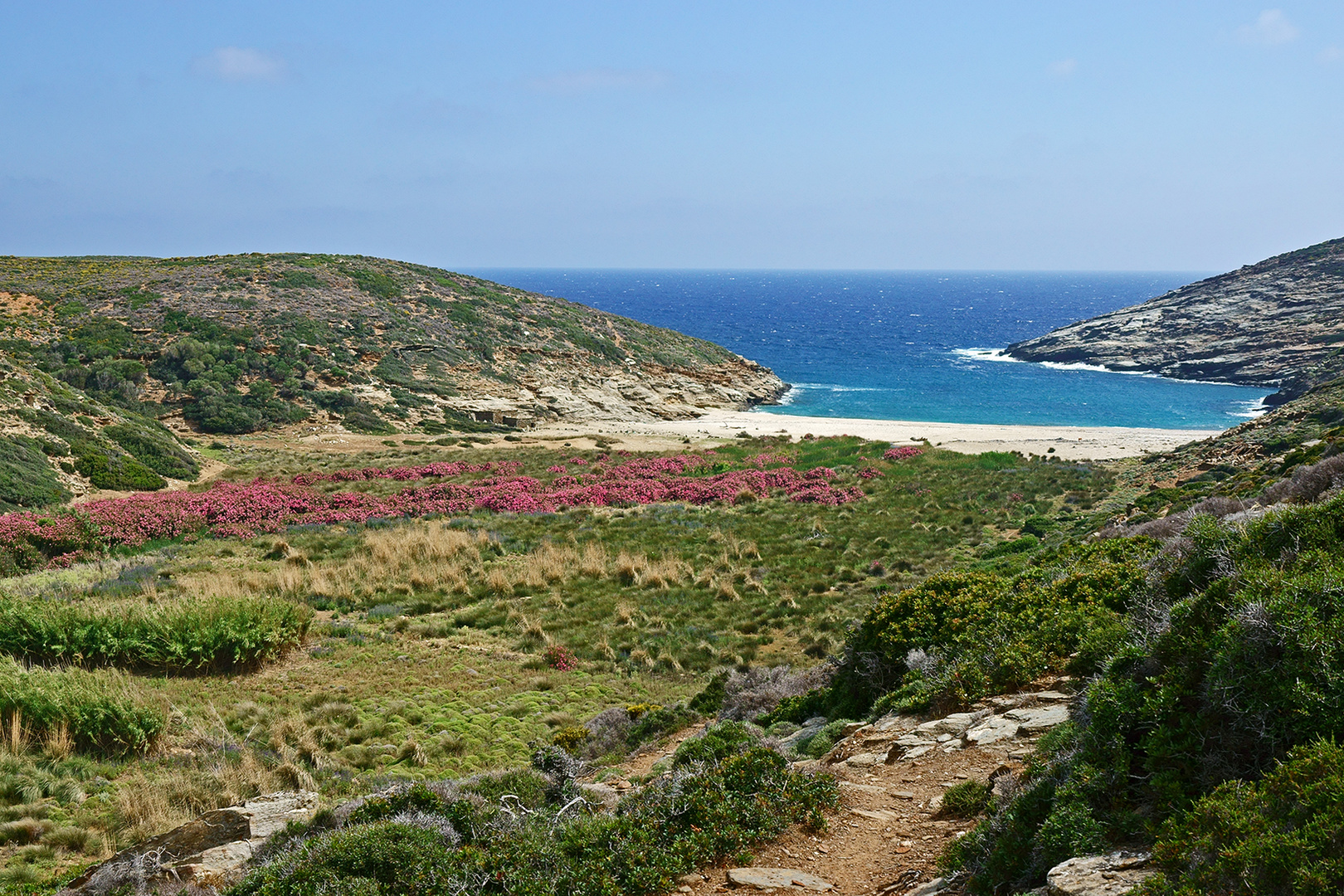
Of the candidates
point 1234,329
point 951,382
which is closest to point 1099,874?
point 951,382

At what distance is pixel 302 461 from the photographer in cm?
3469

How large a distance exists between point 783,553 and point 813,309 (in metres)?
177

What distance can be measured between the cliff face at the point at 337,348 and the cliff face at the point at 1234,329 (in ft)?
157

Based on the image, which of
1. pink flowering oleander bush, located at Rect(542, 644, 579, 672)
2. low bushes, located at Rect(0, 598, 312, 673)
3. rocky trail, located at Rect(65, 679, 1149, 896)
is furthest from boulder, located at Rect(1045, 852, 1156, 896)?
low bushes, located at Rect(0, 598, 312, 673)

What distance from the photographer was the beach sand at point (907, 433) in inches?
1686

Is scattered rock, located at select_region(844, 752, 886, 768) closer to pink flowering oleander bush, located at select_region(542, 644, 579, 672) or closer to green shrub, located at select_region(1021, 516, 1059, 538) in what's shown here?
pink flowering oleander bush, located at select_region(542, 644, 579, 672)

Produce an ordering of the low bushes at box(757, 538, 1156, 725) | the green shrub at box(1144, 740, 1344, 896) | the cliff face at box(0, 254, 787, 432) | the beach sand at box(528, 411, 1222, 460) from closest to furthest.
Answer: the green shrub at box(1144, 740, 1344, 896) → the low bushes at box(757, 538, 1156, 725) → the beach sand at box(528, 411, 1222, 460) → the cliff face at box(0, 254, 787, 432)

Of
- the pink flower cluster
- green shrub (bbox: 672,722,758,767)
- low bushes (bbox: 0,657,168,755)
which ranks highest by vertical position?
green shrub (bbox: 672,722,758,767)

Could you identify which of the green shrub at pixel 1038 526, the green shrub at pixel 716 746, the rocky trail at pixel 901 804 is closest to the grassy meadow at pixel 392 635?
the green shrub at pixel 1038 526

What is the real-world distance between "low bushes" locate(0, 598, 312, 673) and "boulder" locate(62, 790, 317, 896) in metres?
5.32

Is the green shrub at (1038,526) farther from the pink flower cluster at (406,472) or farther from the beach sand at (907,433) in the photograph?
the pink flower cluster at (406,472)

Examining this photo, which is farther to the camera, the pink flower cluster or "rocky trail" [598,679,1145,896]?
the pink flower cluster

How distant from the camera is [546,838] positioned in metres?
5.99

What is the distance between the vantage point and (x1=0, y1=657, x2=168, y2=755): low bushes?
360 inches
